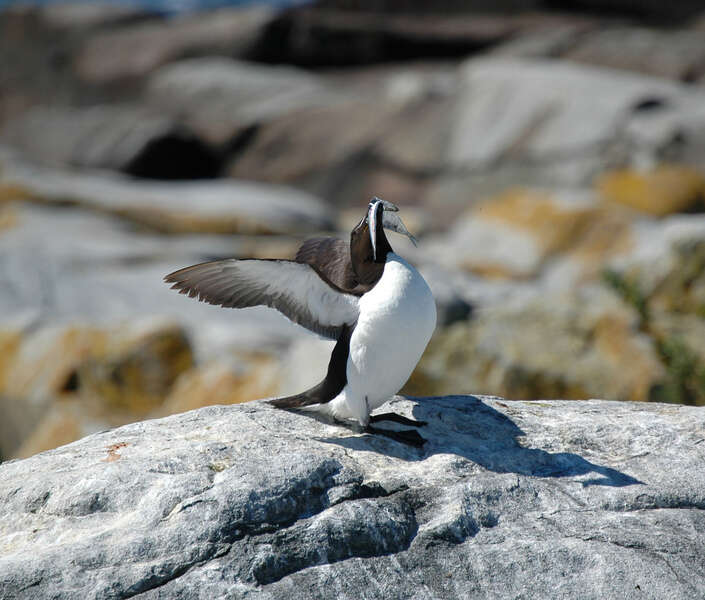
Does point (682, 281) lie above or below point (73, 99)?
below

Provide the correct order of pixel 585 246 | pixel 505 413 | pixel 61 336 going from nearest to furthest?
pixel 505 413
pixel 61 336
pixel 585 246

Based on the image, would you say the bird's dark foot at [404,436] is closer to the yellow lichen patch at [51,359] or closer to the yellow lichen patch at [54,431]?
the yellow lichen patch at [54,431]

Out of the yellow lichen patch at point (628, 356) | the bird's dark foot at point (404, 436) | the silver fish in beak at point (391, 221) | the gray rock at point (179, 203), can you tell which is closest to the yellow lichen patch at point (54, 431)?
the yellow lichen patch at point (628, 356)

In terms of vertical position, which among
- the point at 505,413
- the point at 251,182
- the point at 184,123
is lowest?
the point at 505,413

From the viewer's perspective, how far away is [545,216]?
17.4m

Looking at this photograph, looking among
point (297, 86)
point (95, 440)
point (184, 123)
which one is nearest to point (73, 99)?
point (184, 123)

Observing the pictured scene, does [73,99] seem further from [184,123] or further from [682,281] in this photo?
[682,281]

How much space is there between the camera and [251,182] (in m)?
26.6

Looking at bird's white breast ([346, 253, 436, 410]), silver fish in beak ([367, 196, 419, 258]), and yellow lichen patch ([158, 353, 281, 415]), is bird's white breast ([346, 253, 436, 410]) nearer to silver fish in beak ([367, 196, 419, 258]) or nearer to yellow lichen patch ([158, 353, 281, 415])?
silver fish in beak ([367, 196, 419, 258])

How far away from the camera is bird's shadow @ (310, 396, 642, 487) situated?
17.6 ft

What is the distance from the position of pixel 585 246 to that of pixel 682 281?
13.0 ft

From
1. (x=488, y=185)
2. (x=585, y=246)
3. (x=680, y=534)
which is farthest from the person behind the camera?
(x=488, y=185)

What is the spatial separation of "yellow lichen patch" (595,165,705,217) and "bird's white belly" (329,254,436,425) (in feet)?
44.0

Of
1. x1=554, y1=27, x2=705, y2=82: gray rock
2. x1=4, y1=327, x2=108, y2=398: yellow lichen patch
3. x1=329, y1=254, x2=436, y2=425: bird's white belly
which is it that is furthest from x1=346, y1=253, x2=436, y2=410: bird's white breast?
x1=554, y1=27, x2=705, y2=82: gray rock
